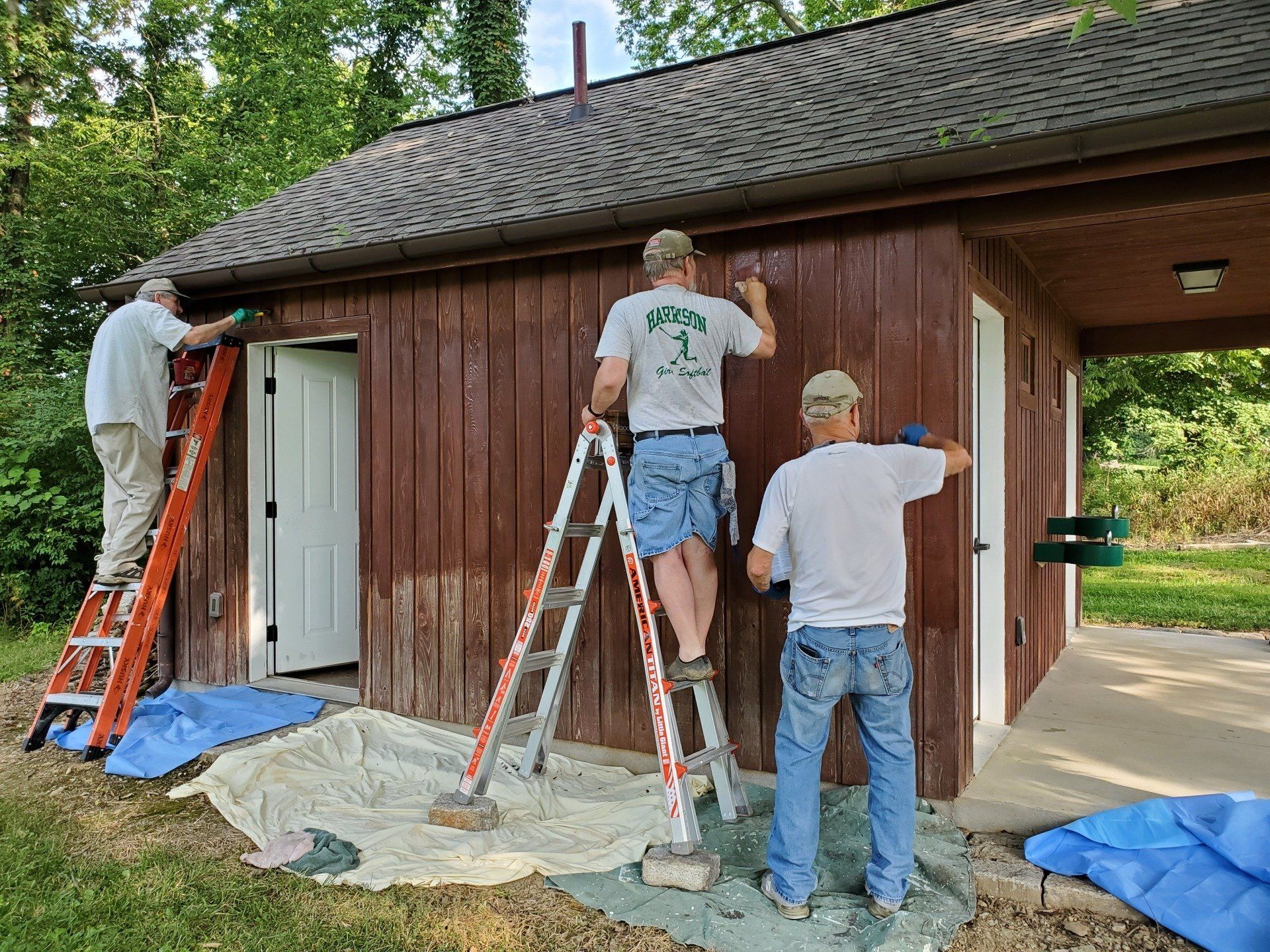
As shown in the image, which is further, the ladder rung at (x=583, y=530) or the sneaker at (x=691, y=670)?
the ladder rung at (x=583, y=530)

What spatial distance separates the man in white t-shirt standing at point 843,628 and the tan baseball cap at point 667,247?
35.7 inches

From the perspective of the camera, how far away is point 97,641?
4844 millimetres

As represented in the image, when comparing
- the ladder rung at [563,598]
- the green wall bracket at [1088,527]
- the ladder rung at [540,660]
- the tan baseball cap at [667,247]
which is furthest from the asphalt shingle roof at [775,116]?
the green wall bracket at [1088,527]

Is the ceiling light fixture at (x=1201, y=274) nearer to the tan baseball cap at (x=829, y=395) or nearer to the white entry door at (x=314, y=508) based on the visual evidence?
the tan baseball cap at (x=829, y=395)

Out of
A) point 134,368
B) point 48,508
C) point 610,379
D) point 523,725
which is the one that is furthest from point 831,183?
point 48,508

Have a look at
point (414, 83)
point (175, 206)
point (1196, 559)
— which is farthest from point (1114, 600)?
point (414, 83)

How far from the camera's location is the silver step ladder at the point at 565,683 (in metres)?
3.26

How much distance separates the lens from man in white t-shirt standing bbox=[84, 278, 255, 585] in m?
5.00

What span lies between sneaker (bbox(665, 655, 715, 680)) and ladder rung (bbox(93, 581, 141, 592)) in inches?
134

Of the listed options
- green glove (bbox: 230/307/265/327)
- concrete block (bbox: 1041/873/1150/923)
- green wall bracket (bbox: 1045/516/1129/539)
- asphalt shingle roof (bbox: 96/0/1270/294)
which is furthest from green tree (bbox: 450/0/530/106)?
concrete block (bbox: 1041/873/1150/923)

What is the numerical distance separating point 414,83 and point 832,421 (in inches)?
646

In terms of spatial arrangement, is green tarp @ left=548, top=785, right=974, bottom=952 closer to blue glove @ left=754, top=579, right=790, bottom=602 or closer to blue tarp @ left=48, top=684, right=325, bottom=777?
blue glove @ left=754, top=579, right=790, bottom=602

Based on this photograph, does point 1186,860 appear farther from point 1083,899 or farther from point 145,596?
point 145,596

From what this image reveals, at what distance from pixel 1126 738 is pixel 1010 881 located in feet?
5.47
